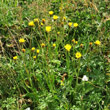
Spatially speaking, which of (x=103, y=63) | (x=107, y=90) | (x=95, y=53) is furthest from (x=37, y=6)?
(x=107, y=90)

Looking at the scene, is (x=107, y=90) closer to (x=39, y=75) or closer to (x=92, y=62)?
(x=92, y=62)

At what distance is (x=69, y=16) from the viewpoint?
9.48 ft

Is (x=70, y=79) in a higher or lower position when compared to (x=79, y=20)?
lower

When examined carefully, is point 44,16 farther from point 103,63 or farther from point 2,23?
point 103,63

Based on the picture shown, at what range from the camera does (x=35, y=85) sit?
214 cm

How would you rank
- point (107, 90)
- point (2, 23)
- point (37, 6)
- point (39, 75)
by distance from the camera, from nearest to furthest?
point (107, 90)
point (39, 75)
point (37, 6)
point (2, 23)

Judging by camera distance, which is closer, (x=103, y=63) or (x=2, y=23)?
(x=103, y=63)

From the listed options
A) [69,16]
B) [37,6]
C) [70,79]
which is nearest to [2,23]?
[37,6]

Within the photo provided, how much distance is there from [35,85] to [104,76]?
30.7 inches

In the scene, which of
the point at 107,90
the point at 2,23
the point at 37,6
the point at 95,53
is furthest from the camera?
the point at 2,23

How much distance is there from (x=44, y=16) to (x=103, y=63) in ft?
3.52

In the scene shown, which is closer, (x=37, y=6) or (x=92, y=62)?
(x=92, y=62)

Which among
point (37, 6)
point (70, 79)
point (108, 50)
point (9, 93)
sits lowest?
point (9, 93)

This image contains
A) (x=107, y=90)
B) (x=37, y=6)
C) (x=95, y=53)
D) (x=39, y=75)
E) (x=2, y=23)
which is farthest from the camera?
(x=2, y=23)
